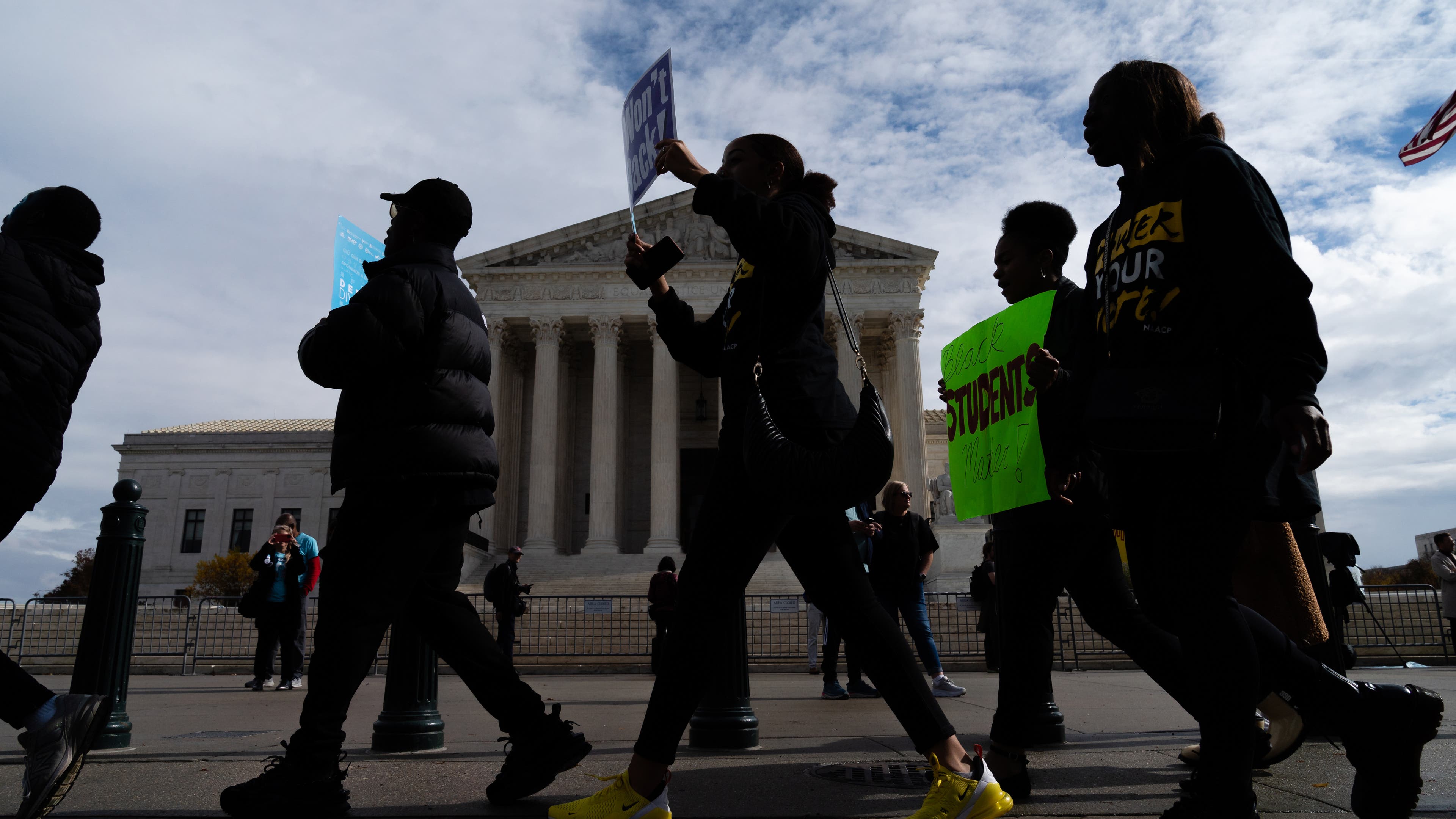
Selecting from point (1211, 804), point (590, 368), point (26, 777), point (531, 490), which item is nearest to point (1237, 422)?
point (1211, 804)

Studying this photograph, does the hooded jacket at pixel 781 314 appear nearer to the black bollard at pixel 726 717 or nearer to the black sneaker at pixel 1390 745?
the black sneaker at pixel 1390 745

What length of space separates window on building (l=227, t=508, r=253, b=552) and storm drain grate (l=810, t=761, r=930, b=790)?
180 feet

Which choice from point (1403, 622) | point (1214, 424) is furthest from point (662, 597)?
point (1403, 622)

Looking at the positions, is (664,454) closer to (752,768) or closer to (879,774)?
(752,768)

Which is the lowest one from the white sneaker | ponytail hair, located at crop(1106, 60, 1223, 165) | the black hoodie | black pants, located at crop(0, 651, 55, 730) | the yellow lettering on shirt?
the white sneaker

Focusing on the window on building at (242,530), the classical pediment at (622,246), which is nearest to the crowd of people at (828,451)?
the classical pediment at (622,246)

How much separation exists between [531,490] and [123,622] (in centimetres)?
2750

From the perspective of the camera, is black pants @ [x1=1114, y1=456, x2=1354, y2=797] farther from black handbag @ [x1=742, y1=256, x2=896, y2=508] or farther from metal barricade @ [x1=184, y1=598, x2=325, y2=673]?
metal barricade @ [x1=184, y1=598, x2=325, y2=673]

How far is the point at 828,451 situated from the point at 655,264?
1.10 metres

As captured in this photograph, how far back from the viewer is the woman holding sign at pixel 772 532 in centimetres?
247

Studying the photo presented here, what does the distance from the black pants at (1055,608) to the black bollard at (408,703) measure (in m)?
2.56

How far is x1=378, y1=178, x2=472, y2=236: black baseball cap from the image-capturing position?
3445 millimetres

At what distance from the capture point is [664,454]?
3194 cm

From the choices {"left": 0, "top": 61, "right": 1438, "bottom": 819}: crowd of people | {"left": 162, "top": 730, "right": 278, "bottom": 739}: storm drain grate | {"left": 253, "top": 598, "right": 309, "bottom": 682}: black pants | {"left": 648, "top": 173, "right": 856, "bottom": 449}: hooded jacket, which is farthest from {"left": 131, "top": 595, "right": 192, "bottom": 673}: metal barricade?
{"left": 648, "top": 173, "right": 856, "bottom": 449}: hooded jacket
